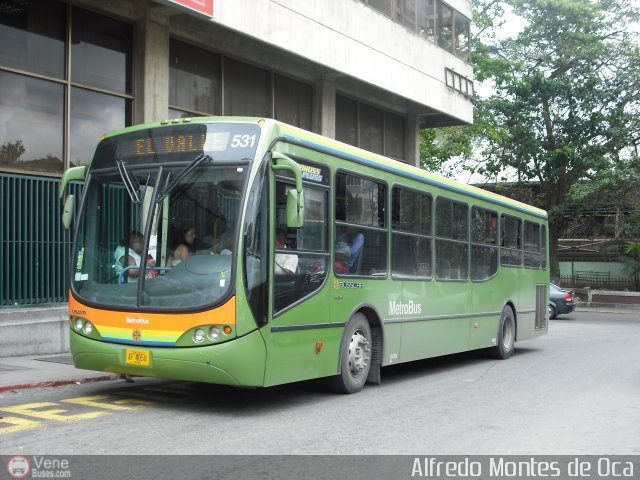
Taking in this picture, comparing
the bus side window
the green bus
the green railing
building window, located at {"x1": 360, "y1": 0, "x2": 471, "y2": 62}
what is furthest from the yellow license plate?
building window, located at {"x1": 360, "y1": 0, "x2": 471, "y2": 62}

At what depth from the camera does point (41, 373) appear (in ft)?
34.3

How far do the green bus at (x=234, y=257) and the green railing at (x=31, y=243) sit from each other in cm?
435

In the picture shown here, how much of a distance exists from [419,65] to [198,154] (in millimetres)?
16453

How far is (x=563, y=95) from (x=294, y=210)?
3027 centimetres

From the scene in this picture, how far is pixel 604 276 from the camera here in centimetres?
4391

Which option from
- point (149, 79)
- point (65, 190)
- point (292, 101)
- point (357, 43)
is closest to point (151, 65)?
point (149, 79)

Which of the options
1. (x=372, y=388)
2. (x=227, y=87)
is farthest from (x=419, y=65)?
(x=372, y=388)

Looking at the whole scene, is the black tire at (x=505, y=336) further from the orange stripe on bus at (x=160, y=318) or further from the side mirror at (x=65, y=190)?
the side mirror at (x=65, y=190)

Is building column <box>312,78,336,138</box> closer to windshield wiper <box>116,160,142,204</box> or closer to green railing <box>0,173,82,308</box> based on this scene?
green railing <box>0,173,82,308</box>

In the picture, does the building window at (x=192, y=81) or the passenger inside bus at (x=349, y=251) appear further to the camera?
the building window at (x=192, y=81)

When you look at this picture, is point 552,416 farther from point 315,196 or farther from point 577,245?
point 577,245

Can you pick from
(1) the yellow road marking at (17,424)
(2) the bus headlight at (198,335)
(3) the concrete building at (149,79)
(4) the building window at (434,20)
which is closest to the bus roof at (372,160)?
(2) the bus headlight at (198,335)

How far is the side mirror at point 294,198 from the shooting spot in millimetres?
7594

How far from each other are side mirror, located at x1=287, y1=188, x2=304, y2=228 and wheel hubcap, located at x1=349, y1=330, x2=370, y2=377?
234 cm
